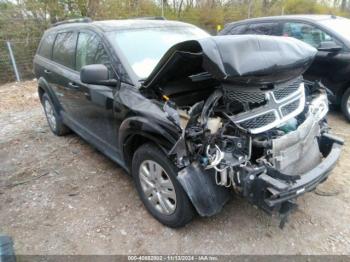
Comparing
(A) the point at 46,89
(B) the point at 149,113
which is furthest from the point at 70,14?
(B) the point at 149,113

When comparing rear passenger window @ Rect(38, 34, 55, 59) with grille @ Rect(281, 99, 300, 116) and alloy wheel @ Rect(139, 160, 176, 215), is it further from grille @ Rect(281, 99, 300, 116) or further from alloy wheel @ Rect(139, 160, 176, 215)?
grille @ Rect(281, 99, 300, 116)

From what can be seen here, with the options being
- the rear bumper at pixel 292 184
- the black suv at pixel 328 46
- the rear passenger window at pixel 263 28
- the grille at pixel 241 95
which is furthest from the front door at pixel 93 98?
the rear passenger window at pixel 263 28

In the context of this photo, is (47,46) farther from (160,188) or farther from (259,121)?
(259,121)

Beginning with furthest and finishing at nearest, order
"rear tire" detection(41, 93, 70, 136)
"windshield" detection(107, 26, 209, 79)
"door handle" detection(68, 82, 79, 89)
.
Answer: "rear tire" detection(41, 93, 70, 136), "door handle" detection(68, 82, 79, 89), "windshield" detection(107, 26, 209, 79)

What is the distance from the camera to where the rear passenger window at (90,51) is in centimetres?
331

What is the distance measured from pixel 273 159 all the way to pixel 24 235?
94.7 inches

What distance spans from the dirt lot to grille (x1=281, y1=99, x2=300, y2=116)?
1.05 meters

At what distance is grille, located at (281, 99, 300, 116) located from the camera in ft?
8.23

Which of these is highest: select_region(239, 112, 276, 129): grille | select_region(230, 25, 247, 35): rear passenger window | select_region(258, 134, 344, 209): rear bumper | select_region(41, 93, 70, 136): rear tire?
select_region(230, 25, 247, 35): rear passenger window

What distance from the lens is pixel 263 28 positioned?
19.7 feet

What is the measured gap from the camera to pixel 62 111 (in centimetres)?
464

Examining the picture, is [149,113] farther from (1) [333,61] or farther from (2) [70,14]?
(2) [70,14]

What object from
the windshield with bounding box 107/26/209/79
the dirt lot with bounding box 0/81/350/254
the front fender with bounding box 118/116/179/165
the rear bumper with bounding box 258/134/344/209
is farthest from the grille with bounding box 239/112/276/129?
the windshield with bounding box 107/26/209/79

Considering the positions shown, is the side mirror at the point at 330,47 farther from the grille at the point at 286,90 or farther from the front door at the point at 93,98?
the front door at the point at 93,98
